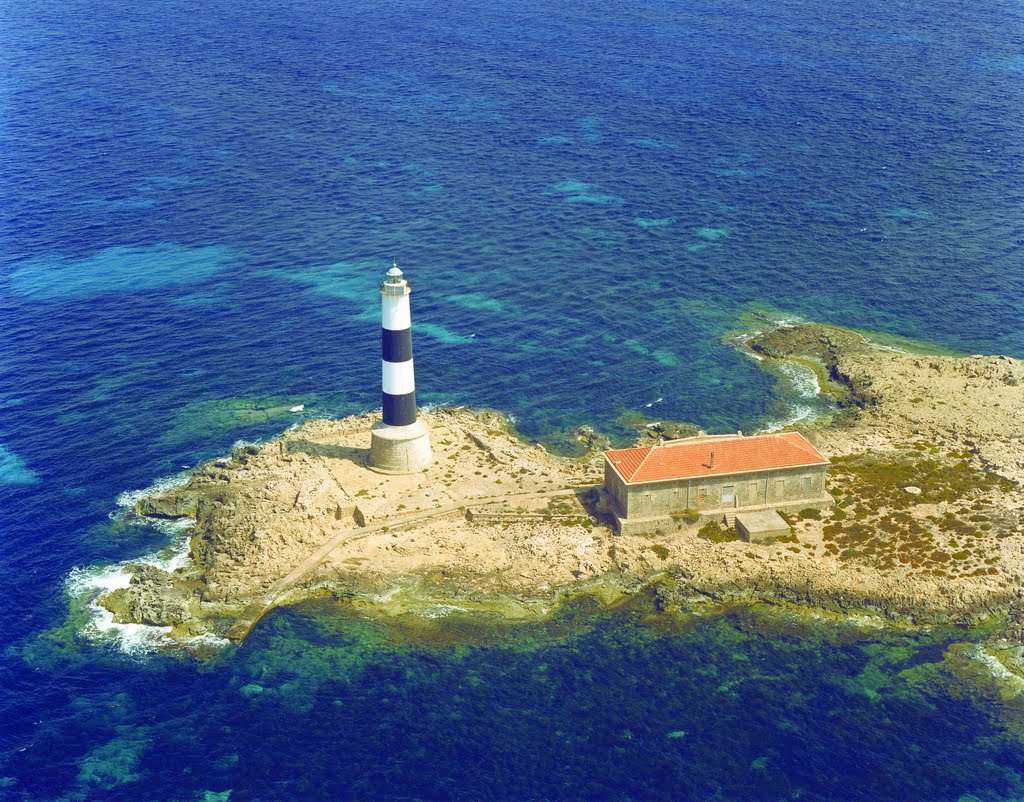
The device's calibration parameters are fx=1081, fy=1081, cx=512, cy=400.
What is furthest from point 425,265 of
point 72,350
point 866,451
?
point 866,451

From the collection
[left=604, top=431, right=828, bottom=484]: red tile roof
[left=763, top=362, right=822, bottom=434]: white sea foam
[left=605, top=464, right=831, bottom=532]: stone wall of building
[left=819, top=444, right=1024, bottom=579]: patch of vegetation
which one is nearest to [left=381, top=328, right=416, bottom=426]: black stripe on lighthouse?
[left=604, top=431, right=828, bottom=484]: red tile roof

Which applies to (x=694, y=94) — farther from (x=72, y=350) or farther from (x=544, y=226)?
(x=72, y=350)

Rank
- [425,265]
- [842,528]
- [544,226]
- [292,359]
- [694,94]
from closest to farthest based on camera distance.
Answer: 1. [842,528]
2. [292,359]
3. [425,265]
4. [544,226]
5. [694,94]

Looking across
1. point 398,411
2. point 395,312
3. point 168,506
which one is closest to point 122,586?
point 168,506

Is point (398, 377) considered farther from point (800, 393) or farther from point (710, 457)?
point (800, 393)

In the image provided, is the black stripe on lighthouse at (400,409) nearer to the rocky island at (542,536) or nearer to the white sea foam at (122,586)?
the rocky island at (542,536)
